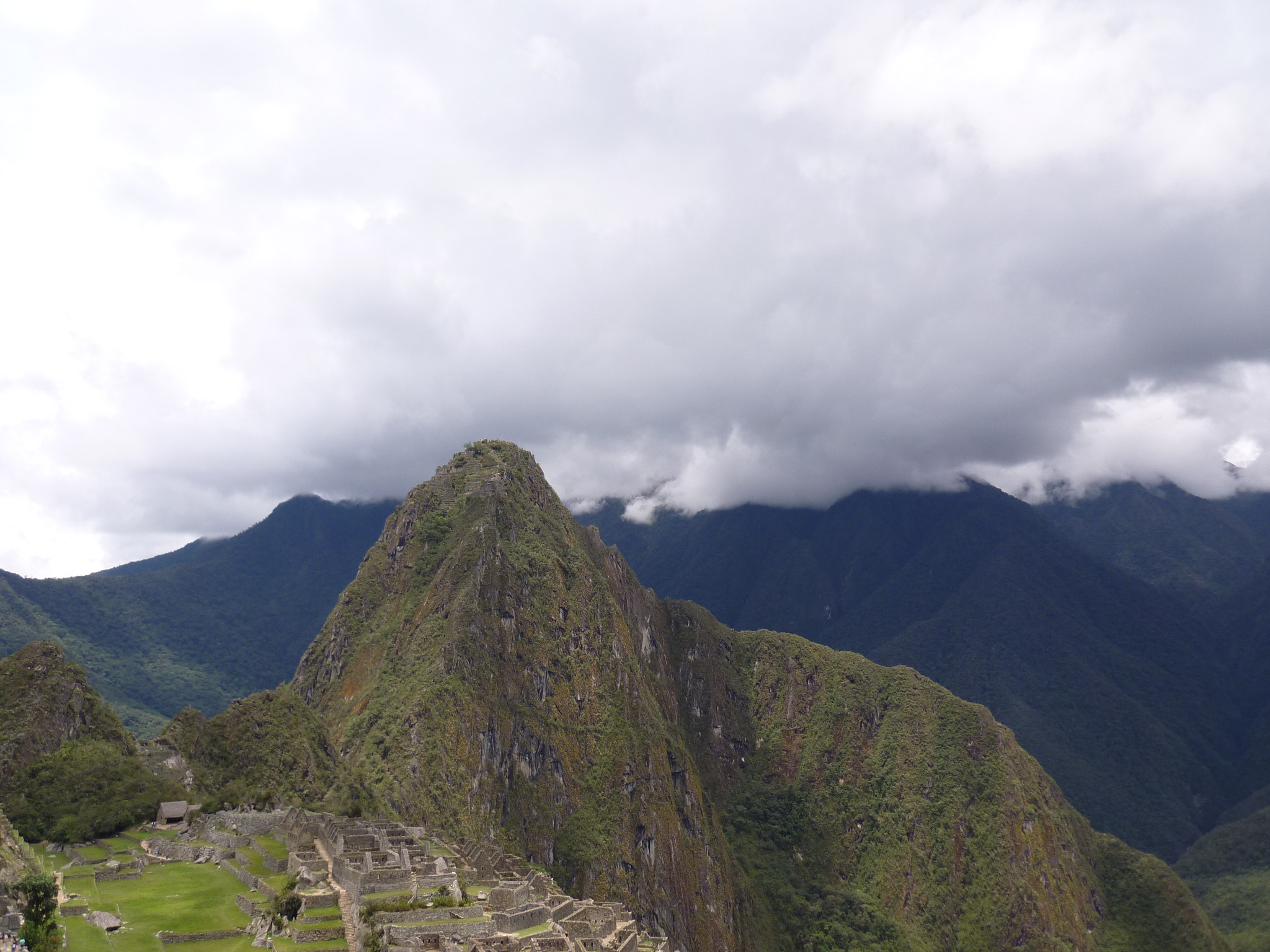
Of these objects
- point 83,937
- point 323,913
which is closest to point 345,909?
point 323,913

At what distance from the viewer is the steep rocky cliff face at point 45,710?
295 ft

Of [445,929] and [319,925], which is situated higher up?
[445,929]

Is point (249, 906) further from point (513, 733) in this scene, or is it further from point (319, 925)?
point (513, 733)

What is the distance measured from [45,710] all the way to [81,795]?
22.1 meters

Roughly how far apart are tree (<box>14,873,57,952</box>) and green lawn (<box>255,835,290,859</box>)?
18.8 metres

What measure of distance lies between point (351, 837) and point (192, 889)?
9.29 m

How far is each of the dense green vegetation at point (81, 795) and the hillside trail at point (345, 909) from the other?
94.8ft

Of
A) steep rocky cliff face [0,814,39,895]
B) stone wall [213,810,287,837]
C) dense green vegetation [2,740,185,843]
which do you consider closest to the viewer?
steep rocky cliff face [0,814,39,895]

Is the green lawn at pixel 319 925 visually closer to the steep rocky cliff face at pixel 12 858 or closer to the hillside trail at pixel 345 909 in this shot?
the hillside trail at pixel 345 909

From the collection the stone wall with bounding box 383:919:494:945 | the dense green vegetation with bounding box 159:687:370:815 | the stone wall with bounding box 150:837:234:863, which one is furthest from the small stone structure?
the stone wall with bounding box 383:919:494:945

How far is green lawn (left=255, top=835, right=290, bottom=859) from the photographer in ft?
201

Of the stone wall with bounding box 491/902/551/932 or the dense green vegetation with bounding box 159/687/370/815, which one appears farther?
the dense green vegetation with bounding box 159/687/370/815

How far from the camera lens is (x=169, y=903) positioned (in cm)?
5116

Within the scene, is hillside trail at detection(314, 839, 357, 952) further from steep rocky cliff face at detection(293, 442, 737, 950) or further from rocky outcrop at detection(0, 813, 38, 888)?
steep rocky cliff face at detection(293, 442, 737, 950)
